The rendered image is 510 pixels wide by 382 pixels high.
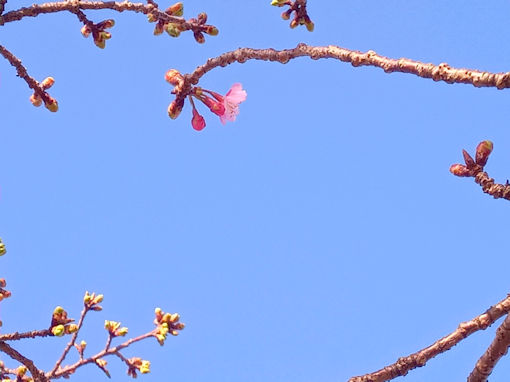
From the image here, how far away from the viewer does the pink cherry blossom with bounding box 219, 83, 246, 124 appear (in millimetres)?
4758

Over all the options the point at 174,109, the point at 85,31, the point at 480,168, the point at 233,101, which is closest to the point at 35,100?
the point at 85,31

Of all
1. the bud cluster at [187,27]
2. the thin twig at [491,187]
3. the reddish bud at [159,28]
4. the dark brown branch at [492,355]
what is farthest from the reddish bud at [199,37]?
the dark brown branch at [492,355]

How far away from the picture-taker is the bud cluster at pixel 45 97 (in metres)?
5.11

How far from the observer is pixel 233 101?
4.79 meters

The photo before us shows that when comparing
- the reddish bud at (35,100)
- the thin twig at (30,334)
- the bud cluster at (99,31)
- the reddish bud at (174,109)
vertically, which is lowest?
the thin twig at (30,334)

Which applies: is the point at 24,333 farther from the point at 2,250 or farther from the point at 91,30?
the point at 91,30

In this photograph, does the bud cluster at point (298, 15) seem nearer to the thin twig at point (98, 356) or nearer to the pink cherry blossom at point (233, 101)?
the pink cherry blossom at point (233, 101)

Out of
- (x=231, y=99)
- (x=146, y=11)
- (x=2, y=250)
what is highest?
(x=146, y=11)

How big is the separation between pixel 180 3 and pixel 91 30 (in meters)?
0.78

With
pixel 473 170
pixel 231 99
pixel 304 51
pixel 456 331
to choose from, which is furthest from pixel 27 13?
pixel 456 331

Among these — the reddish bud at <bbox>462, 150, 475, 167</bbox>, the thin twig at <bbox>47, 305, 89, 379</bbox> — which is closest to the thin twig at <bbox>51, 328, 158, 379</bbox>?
the thin twig at <bbox>47, 305, 89, 379</bbox>

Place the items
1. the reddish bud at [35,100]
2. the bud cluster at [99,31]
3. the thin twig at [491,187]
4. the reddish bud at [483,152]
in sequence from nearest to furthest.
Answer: the thin twig at [491,187]
the reddish bud at [483,152]
the bud cluster at [99,31]
the reddish bud at [35,100]

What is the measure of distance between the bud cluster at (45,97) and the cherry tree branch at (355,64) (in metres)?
1.38

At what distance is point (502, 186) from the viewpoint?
3355 millimetres
